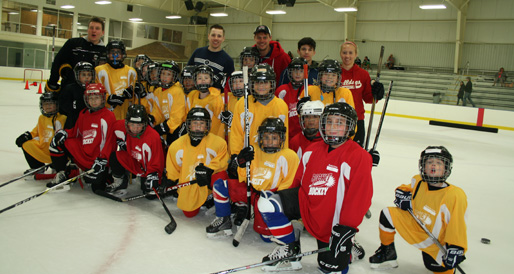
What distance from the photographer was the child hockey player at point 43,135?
14.1 ft

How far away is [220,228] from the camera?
3.13 meters

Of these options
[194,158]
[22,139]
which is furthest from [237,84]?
[22,139]

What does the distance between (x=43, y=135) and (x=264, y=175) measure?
268cm

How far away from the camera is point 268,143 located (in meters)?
3.07

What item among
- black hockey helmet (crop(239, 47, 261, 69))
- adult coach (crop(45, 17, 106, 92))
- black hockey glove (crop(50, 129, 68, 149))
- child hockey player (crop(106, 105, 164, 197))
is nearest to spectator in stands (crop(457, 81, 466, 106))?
black hockey helmet (crop(239, 47, 261, 69))

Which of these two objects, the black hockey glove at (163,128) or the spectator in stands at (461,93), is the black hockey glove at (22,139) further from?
the spectator in stands at (461,93)

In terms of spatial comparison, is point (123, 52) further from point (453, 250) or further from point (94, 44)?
point (453, 250)

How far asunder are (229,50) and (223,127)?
22178 millimetres

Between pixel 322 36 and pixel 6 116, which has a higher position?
pixel 322 36

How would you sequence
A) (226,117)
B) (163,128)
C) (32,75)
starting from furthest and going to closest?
1. (32,75)
2. (163,128)
3. (226,117)

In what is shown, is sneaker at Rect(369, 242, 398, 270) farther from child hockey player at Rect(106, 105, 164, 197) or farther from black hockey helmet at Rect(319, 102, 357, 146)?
child hockey player at Rect(106, 105, 164, 197)

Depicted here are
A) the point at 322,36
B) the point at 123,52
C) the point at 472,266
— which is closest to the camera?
the point at 472,266

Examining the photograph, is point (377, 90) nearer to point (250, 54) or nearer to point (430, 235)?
point (250, 54)

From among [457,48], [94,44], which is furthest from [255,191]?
[457,48]
